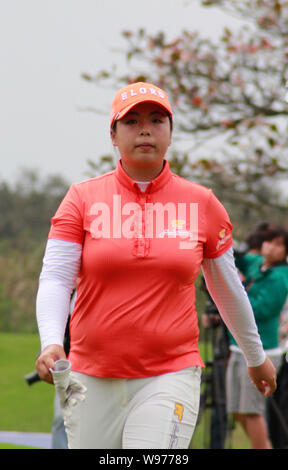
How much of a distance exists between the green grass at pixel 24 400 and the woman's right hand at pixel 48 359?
13.5ft

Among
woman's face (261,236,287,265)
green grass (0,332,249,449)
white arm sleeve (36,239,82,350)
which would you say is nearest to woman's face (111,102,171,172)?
white arm sleeve (36,239,82,350)

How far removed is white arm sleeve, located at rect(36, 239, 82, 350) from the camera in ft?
Result: 9.93

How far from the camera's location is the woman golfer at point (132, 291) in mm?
3020

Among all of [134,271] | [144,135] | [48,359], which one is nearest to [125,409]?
[48,359]

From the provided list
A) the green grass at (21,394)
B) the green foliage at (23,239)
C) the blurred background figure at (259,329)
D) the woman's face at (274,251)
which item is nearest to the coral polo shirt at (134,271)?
the blurred background figure at (259,329)

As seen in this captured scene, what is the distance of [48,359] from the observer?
2826mm

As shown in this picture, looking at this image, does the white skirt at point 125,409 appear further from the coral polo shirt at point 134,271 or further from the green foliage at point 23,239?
the green foliage at point 23,239

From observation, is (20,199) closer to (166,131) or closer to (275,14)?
(275,14)

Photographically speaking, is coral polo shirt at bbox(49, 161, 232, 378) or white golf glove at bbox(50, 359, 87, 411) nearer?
white golf glove at bbox(50, 359, 87, 411)

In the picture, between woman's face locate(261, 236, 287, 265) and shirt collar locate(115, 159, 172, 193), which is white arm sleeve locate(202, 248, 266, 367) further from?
woman's face locate(261, 236, 287, 265)

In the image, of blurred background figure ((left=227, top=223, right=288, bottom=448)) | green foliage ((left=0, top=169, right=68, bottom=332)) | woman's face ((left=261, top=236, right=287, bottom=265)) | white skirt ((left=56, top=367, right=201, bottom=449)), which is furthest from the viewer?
green foliage ((left=0, top=169, right=68, bottom=332))

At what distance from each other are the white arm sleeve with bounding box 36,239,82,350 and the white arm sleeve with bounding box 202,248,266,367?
24.2 inches

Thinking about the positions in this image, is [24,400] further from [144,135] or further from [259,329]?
[144,135]
